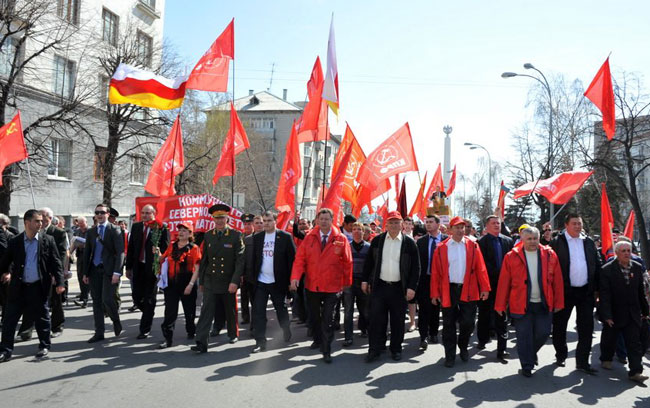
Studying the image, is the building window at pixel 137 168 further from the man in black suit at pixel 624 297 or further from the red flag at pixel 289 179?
the man in black suit at pixel 624 297

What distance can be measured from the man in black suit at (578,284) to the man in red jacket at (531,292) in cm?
34

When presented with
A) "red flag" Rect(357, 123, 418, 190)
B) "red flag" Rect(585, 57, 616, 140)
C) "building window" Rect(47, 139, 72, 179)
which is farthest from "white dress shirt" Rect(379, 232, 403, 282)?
"building window" Rect(47, 139, 72, 179)

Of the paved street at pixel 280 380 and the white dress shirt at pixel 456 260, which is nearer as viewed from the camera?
Result: the paved street at pixel 280 380

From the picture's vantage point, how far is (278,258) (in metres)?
8.00

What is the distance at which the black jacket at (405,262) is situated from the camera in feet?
23.8

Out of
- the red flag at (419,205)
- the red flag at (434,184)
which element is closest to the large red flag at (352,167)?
the red flag at (419,205)

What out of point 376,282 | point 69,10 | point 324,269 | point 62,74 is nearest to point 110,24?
point 69,10

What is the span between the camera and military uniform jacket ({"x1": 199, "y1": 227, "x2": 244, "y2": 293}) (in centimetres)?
782

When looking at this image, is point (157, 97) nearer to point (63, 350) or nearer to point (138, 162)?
point (63, 350)

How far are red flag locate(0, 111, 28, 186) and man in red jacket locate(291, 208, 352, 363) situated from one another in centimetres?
710

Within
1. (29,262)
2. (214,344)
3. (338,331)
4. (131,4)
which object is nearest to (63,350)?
(29,262)

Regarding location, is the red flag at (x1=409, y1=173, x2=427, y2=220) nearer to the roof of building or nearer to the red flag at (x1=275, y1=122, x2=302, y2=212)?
the red flag at (x1=275, y1=122, x2=302, y2=212)

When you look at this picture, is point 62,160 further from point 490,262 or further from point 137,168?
point 490,262

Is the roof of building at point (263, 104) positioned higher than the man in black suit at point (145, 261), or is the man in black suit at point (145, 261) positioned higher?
the roof of building at point (263, 104)
